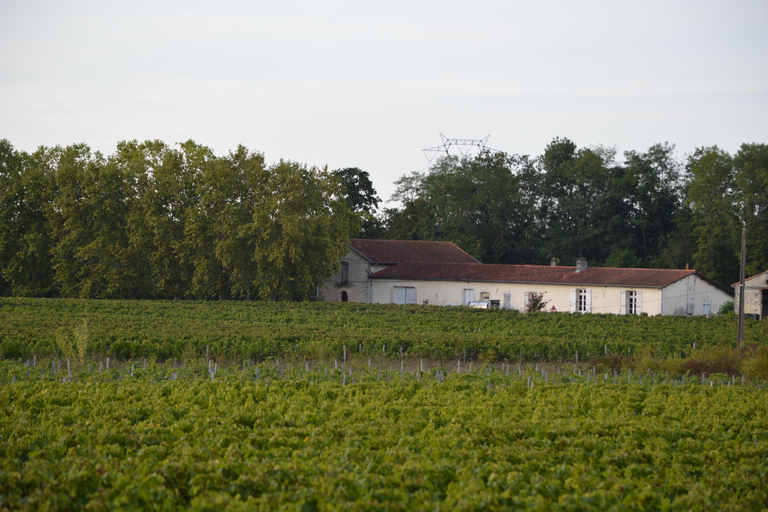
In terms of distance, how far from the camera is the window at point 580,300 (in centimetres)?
4444

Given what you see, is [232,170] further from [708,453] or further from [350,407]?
[708,453]

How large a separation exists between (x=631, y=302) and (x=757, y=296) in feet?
24.9

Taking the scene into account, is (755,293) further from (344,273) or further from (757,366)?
(344,273)

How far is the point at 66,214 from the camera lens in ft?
156

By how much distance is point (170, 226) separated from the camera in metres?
46.4

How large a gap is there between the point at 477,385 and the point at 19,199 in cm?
4502

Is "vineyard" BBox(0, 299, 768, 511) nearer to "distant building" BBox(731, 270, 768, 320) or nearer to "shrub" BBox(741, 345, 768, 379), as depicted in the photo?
"shrub" BBox(741, 345, 768, 379)

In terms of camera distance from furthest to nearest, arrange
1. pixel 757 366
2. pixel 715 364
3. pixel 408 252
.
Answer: pixel 408 252 < pixel 715 364 < pixel 757 366

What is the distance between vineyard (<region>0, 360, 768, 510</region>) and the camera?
6758 millimetres

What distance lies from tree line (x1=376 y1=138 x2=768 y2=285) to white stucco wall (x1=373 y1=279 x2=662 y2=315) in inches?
556

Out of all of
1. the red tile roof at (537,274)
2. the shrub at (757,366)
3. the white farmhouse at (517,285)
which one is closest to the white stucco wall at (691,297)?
the white farmhouse at (517,285)

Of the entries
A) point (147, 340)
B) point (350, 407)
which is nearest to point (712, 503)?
point (350, 407)

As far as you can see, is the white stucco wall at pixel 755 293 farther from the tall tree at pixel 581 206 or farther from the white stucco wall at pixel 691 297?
the tall tree at pixel 581 206

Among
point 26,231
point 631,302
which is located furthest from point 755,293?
point 26,231
